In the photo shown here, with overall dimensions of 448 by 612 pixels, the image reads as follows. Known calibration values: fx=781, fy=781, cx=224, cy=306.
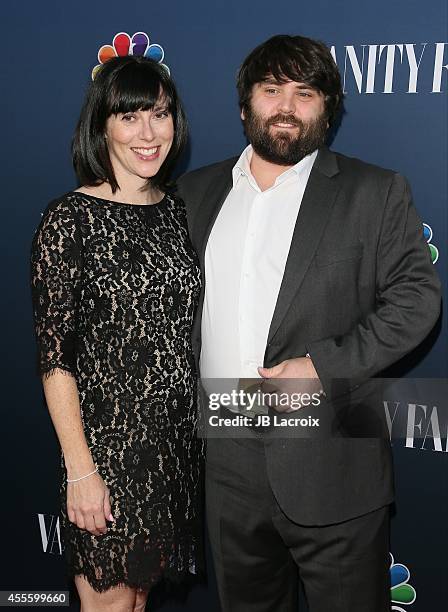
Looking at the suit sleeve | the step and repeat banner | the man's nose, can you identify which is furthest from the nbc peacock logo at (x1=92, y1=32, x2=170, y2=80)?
the suit sleeve

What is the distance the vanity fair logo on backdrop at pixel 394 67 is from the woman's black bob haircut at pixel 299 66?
0.58 feet

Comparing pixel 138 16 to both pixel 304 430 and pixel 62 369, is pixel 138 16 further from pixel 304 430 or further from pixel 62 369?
pixel 304 430

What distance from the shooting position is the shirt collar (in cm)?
186

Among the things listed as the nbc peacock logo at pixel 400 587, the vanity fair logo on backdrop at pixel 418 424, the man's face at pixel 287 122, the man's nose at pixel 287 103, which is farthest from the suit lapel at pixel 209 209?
the nbc peacock logo at pixel 400 587

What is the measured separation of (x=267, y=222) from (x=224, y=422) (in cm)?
50

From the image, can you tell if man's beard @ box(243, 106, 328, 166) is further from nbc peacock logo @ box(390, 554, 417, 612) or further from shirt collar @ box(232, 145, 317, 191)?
nbc peacock logo @ box(390, 554, 417, 612)

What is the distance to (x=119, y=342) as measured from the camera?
5.74ft

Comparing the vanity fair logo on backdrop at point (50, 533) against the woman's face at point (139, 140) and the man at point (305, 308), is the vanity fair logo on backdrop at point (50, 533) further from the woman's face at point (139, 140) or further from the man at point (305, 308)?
the woman's face at point (139, 140)

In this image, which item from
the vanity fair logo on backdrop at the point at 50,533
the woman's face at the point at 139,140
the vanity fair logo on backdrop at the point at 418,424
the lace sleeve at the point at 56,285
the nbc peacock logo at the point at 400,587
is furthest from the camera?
the vanity fair logo on backdrop at the point at 50,533

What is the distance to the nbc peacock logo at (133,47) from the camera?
7.32ft

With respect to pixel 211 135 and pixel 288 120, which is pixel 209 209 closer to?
pixel 288 120

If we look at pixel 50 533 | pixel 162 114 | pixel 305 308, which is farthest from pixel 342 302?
pixel 50 533

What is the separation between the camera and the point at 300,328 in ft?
5.82

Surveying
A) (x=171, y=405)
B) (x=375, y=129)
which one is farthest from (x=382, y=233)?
(x=171, y=405)
